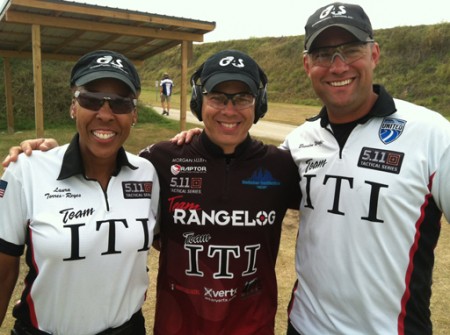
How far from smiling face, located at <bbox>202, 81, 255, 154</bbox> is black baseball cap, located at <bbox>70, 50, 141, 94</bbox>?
459 millimetres

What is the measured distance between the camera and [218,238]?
225 centimetres

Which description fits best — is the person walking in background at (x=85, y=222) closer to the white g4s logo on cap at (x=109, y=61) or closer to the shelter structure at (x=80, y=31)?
the white g4s logo on cap at (x=109, y=61)

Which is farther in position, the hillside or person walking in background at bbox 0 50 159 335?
the hillside

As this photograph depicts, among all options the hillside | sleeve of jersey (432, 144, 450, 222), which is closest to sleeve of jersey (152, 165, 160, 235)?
sleeve of jersey (432, 144, 450, 222)

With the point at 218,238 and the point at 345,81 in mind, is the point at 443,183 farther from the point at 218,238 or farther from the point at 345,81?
the point at 218,238

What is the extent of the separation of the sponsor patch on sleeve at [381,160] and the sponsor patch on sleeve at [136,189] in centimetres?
113

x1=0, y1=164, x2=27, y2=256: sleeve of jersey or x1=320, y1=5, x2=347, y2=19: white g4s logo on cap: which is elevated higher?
x1=320, y1=5, x2=347, y2=19: white g4s logo on cap

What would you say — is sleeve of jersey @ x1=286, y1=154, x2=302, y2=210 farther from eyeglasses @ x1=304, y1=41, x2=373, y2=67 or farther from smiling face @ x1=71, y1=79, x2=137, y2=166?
smiling face @ x1=71, y1=79, x2=137, y2=166

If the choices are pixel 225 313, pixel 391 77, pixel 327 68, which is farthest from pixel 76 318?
pixel 391 77

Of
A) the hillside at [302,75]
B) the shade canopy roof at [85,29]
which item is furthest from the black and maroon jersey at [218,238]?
the hillside at [302,75]

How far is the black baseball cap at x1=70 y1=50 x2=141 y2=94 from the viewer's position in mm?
1986

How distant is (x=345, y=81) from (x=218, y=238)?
112cm

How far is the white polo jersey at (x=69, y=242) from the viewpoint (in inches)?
72.6

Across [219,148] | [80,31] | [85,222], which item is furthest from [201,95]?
[80,31]
